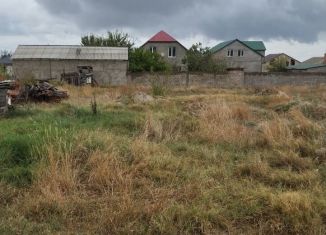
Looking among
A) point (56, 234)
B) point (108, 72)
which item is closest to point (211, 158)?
point (56, 234)

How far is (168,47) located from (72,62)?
1041 inches

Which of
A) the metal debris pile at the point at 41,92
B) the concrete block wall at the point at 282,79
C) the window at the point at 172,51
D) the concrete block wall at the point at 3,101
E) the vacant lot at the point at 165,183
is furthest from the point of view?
the window at the point at 172,51

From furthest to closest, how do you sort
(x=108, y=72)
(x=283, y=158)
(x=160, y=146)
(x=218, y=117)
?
(x=108, y=72)
(x=218, y=117)
(x=160, y=146)
(x=283, y=158)

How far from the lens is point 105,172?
4996mm

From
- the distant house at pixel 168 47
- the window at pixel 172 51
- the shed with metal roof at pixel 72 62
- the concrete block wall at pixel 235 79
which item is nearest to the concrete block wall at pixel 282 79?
the concrete block wall at pixel 235 79

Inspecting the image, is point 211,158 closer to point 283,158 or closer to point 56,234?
point 283,158

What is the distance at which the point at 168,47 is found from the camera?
57.2m

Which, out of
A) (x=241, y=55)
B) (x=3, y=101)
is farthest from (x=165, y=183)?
(x=241, y=55)

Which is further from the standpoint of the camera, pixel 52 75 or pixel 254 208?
pixel 52 75

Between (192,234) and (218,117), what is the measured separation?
5813mm

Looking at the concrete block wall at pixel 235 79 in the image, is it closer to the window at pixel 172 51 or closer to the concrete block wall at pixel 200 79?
the concrete block wall at pixel 200 79

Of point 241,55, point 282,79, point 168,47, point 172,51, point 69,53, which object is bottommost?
point 282,79

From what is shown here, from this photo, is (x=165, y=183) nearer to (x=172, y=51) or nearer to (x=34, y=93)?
(x=34, y=93)

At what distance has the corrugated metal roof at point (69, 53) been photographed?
32.5 m
